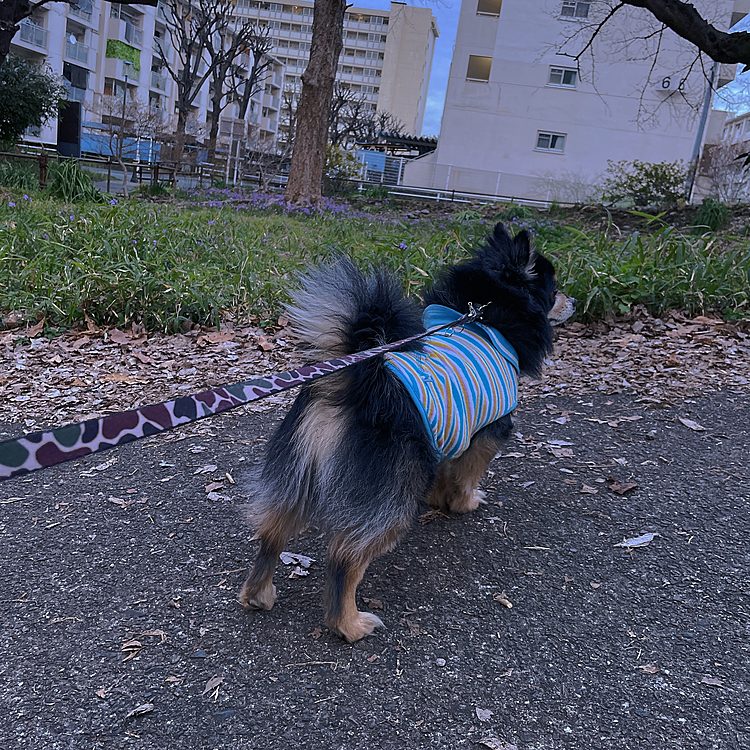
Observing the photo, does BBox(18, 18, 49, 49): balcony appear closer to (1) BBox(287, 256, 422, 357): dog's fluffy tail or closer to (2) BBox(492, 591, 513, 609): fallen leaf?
(1) BBox(287, 256, 422, 357): dog's fluffy tail

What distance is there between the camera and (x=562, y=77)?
26.8 m

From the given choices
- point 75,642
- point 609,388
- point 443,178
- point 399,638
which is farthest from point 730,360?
point 443,178

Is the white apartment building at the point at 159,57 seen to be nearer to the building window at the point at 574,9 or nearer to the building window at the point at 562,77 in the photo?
the building window at the point at 574,9

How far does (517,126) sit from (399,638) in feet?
91.5

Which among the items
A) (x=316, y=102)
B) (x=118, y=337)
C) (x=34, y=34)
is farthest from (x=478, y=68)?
(x=118, y=337)

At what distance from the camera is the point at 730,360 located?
4.85 m

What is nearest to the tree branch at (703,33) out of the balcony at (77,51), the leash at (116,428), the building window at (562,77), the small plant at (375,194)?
the leash at (116,428)

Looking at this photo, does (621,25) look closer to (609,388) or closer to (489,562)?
(609,388)

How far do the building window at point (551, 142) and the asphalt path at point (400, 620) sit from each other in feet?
86.1

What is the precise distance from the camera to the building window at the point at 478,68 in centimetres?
2678

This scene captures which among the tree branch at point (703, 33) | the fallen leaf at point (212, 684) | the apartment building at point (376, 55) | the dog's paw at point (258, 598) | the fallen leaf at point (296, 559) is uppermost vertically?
the apartment building at point (376, 55)

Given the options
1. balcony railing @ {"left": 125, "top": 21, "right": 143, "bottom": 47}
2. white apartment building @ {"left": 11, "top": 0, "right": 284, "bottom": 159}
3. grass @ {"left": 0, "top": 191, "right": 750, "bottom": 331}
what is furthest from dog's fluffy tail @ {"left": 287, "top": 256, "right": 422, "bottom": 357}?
balcony railing @ {"left": 125, "top": 21, "right": 143, "bottom": 47}

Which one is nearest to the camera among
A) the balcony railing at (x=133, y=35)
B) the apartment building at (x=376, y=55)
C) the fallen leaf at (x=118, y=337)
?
the fallen leaf at (x=118, y=337)

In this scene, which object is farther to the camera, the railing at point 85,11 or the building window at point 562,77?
the railing at point 85,11
